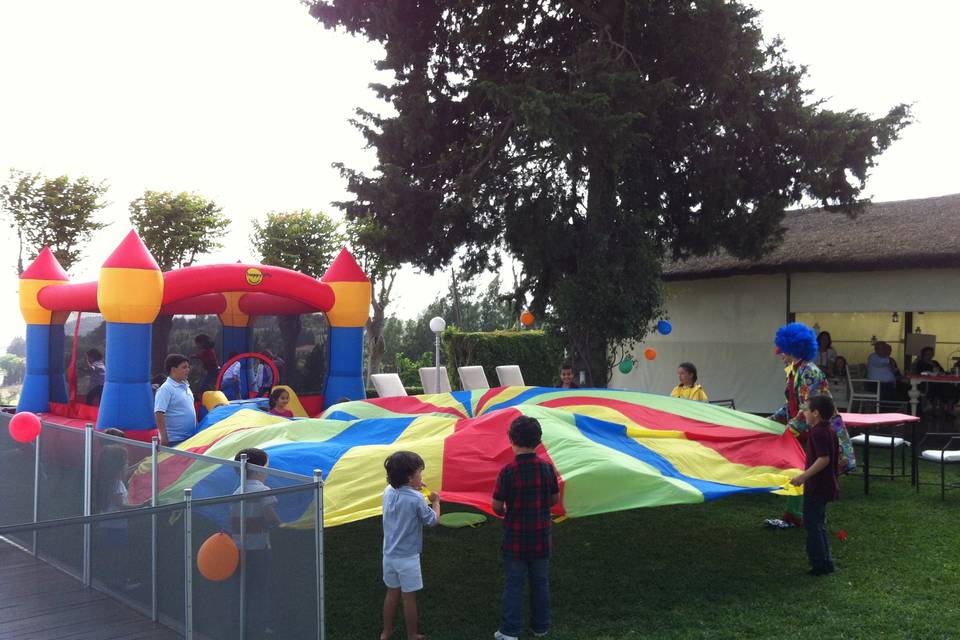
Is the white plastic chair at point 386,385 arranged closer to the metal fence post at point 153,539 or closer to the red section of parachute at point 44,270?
the red section of parachute at point 44,270

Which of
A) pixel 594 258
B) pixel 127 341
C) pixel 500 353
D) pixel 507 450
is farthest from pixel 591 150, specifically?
pixel 500 353

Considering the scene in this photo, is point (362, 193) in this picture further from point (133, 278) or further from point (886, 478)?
point (886, 478)

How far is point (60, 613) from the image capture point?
14.2 feet

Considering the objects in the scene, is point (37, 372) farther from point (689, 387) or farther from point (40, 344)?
point (689, 387)

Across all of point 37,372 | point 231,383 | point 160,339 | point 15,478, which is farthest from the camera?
point 37,372

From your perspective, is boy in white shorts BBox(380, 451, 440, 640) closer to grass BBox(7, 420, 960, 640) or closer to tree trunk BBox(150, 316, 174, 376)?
grass BBox(7, 420, 960, 640)

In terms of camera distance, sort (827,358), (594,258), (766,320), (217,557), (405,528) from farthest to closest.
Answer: (766,320) < (827,358) < (594,258) < (405,528) < (217,557)

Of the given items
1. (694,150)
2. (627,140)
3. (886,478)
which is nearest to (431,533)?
(886,478)

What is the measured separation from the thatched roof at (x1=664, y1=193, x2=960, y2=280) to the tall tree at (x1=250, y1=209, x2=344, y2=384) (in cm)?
1239

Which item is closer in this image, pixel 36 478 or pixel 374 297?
pixel 36 478

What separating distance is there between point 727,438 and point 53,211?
1776 centimetres

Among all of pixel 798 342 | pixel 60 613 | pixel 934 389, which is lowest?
pixel 60 613

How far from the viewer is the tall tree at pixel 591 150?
1312 centimetres

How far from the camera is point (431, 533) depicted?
24.8 feet
